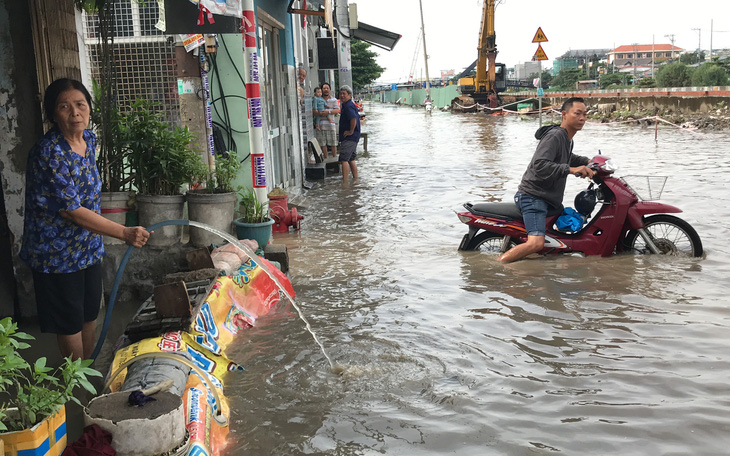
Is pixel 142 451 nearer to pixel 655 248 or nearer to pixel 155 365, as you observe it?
pixel 155 365

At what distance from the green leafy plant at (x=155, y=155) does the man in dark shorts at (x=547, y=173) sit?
3.50 meters

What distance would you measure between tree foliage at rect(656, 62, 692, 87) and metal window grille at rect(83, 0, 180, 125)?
119 feet

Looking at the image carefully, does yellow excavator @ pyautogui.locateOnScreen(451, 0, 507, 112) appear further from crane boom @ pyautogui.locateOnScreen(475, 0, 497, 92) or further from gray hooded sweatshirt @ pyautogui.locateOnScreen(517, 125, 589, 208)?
gray hooded sweatshirt @ pyautogui.locateOnScreen(517, 125, 589, 208)

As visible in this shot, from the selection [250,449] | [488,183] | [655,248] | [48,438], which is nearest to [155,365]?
[250,449]

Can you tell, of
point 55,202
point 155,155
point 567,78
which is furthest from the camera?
point 567,78

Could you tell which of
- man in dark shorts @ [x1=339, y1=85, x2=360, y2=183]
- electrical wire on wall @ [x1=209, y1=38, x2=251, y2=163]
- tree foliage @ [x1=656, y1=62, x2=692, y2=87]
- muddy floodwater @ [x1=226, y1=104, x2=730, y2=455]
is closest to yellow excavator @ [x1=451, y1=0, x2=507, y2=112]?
tree foliage @ [x1=656, y1=62, x2=692, y2=87]

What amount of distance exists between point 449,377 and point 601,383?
99 cm

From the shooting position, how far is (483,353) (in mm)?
4926

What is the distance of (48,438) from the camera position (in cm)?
252

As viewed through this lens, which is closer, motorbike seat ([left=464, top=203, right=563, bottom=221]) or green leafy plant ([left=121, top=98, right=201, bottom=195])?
green leafy plant ([left=121, top=98, right=201, bottom=195])

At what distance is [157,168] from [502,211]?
3724 millimetres

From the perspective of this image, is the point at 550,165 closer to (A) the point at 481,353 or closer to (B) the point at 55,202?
(A) the point at 481,353

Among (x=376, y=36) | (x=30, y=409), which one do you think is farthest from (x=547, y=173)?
(x=376, y=36)

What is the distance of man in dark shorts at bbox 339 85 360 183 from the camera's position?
45.7 ft
